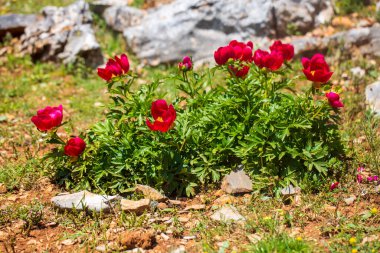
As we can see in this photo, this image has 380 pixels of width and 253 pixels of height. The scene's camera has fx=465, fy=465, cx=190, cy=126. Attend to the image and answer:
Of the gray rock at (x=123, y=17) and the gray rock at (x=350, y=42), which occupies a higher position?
the gray rock at (x=123, y=17)

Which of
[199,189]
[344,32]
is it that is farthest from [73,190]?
[344,32]

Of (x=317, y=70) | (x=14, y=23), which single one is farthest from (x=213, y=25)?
(x=317, y=70)

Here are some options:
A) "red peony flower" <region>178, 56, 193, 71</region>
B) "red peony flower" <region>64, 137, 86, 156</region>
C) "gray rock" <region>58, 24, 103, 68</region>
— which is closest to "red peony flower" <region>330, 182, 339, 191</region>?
"red peony flower" <region>178, 56, 193, 71</region>

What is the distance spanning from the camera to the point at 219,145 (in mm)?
3867

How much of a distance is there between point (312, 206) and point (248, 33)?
13.7 feet

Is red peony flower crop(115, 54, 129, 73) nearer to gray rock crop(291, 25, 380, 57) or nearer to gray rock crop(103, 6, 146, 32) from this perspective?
gray rock crop(291, 25, 380, 57)

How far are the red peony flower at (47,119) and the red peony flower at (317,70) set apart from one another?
6.40ft

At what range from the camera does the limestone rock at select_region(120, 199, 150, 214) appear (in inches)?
141

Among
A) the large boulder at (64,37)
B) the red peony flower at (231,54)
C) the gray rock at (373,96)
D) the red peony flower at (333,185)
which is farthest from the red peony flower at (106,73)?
the large boulder at (64,37)

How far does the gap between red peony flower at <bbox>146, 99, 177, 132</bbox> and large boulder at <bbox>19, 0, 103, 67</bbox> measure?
4133 mm

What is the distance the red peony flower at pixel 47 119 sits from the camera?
3.57 meters

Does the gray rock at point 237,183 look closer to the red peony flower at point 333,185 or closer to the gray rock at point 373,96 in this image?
the red peony flower at point 333,185

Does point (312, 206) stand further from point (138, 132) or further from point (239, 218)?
point (138, 132)

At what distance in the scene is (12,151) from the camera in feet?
16.1
